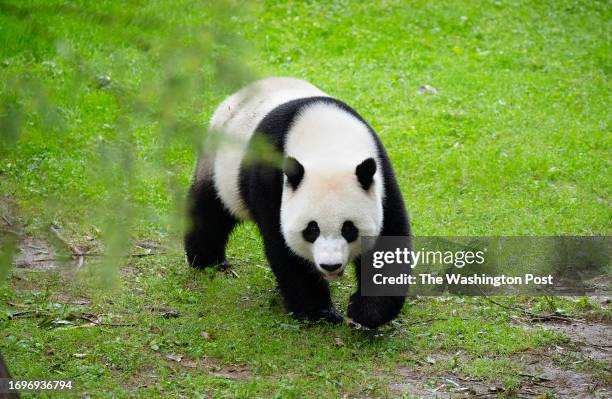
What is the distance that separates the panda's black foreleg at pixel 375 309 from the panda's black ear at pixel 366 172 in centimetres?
73

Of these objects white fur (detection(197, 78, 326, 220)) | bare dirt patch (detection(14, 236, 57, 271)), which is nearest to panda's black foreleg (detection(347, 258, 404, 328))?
white fur (detection(197, 78, 326, 220))

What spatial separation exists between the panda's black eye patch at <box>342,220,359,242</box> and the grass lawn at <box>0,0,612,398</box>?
85 centimetres

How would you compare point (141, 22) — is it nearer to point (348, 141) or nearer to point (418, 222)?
point (348, 141)

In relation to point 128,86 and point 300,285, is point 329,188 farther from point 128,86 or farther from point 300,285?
point 128,86

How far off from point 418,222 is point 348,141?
275 centimetres

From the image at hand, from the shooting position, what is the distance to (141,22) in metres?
3.15

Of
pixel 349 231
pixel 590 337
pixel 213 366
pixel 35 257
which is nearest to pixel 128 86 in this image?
pixel 349 231

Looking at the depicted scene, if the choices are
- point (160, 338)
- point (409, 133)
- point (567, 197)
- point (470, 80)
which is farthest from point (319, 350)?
point (470, 80)

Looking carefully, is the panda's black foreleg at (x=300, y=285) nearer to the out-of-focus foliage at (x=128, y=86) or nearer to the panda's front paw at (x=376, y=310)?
the panda's front paw at (x=376, y=310)

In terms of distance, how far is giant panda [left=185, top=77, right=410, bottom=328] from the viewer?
556cm

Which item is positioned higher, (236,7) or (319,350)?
(236,7)

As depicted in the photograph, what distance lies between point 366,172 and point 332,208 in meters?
0.33

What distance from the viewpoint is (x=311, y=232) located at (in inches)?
223

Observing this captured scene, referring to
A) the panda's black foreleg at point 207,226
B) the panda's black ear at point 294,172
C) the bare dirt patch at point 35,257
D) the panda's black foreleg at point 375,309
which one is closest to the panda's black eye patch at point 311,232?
the panda's black ear at point 294,172
